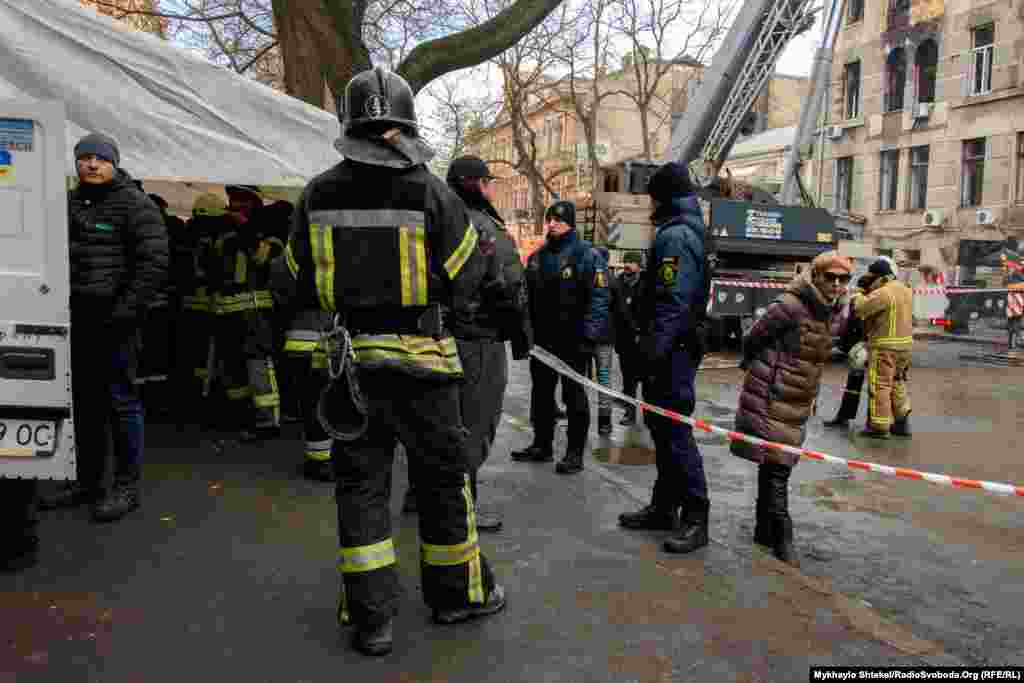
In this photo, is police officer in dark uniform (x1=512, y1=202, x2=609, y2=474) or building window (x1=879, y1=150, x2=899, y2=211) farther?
building window (x1=879, y1=150, x2=899, y2=211)

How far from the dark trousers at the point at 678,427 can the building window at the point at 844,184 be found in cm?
2920

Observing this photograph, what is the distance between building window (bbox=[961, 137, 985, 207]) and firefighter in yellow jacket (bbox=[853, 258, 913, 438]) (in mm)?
20813

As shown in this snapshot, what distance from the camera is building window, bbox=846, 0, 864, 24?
31120mm

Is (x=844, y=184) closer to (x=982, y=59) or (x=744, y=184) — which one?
(x=982, y=59)

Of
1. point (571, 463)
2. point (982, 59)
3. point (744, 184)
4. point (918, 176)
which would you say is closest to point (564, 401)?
point (571, 463)

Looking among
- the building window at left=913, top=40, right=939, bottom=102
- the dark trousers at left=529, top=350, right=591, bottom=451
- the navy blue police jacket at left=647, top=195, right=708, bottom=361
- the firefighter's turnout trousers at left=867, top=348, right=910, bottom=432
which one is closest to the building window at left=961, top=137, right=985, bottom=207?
the building window at left=913, top=40, right=939, bottom=102

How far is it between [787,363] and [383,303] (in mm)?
2578

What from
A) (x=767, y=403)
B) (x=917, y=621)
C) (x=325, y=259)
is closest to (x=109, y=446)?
(x=325, y=259)

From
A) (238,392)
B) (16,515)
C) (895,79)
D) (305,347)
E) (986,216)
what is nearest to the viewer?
(16,515)

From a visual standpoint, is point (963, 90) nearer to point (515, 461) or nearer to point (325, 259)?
point (515, 461)

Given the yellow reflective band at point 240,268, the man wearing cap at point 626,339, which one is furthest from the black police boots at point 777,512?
the yellow reflective band at point 240,268

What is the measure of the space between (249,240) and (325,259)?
147 inches

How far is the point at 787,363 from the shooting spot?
15.8ft

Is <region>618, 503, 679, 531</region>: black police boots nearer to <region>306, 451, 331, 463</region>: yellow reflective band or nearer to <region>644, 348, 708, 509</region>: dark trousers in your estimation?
<region>644, 348, 708, 509</region>: dark trousers
